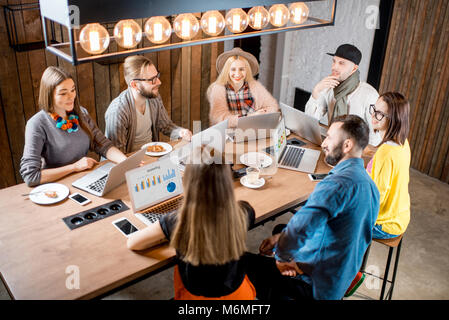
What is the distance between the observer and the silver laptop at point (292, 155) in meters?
2.75

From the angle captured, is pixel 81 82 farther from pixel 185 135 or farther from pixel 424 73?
pixel 424 73

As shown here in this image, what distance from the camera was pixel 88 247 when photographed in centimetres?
197

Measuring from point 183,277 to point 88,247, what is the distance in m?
0.50

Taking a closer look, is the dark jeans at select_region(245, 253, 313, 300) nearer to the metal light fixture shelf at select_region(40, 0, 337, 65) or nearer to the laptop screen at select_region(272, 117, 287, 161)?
the laptop screen at select_region(272, 117, 287, 161)

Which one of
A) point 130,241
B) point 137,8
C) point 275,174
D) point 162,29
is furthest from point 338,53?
point 130,241

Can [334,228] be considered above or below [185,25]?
below

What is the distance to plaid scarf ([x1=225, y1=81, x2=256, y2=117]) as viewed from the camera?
367cm

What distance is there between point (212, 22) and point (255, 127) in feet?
2.86

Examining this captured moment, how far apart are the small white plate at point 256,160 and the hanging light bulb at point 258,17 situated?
0.86 m

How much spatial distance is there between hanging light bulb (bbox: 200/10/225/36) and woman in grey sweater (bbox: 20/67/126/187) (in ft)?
3.07

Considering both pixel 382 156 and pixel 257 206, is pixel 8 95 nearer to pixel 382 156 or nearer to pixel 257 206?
pixel 257 206

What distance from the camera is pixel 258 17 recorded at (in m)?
2.68

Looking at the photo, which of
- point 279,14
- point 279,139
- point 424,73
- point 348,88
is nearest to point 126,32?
point 279,14

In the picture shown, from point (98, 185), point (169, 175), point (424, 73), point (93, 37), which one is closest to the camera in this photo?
point (93, 37)
